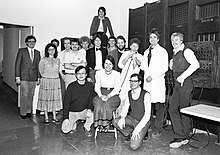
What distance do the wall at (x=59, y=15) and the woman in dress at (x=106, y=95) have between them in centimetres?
231

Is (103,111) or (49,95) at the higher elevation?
(49,95)

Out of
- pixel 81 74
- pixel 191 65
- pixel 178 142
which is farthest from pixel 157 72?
pixel 81 74

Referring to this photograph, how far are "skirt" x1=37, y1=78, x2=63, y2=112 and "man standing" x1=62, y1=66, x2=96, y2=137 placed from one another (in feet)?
1.87

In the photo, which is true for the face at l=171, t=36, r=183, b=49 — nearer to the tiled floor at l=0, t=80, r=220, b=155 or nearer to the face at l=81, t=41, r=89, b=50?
the tiled floor at l=0, t=80, r=220, b=155

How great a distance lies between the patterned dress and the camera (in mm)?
3717

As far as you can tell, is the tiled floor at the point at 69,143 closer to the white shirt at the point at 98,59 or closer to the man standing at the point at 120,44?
the white shirt at the point at 98,59

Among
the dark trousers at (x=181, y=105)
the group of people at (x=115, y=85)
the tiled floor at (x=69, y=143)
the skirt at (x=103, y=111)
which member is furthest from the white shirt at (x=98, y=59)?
the dark trousers at (x=181, y=105)

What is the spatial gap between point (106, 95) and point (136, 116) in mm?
546

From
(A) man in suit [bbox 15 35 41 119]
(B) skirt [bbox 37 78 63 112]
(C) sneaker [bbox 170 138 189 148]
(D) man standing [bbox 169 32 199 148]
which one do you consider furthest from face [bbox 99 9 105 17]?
(C) sneaker [bbox 170 138 189 148]

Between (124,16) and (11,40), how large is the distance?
12.0 ft

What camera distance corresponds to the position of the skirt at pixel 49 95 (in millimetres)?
3713

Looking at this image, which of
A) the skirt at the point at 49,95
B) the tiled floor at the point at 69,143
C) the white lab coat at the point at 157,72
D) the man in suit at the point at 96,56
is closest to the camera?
the tiled floor at the point at 69,143

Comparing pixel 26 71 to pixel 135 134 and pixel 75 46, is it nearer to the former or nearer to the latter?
pixel 75 46

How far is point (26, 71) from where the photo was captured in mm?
4117
